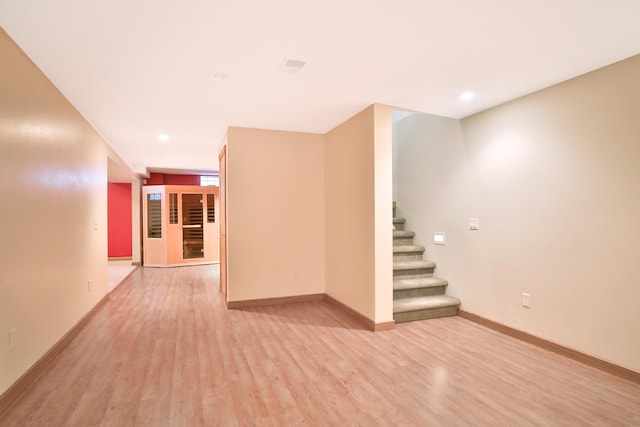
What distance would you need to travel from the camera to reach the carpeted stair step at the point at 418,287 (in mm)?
4047

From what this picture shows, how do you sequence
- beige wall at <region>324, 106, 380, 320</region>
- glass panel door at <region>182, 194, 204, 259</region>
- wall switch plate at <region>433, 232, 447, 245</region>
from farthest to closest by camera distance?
1. glass panel door at <region>182, 194, 204, 259</region>
2. wall switch plate at <region>433, 232, 447, 245</region>
3. beige wall at <region>324, 106, 380, 320</region>

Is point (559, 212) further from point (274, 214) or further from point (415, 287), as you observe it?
point (274, 214)

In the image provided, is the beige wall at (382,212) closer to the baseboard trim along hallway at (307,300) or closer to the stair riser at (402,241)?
the baseboard trim along hallway at (307,300)

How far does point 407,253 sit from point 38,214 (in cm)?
407

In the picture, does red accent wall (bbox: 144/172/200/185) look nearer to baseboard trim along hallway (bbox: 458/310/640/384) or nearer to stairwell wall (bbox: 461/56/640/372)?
stairwell wall (bbox: 461/56/640/372)

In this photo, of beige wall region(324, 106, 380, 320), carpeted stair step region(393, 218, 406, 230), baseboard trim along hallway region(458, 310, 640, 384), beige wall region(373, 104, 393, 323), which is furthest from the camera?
carpeted stair step region(393, 218, 406, 230)

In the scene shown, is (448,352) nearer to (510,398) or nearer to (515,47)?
(510,398)

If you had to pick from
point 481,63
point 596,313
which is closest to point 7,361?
point 481,63

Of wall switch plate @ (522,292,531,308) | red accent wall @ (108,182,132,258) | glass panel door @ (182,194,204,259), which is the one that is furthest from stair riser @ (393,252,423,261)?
red accent wall @ (108,182,132,258)

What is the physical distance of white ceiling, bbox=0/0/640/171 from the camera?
6.26ft

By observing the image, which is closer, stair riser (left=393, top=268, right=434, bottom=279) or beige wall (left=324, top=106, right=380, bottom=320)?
beige wall (left=324, top=106, right=380, bottom=320)

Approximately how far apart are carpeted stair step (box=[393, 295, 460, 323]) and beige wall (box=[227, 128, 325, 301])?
4.73 feet

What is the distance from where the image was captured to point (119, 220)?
355 inches

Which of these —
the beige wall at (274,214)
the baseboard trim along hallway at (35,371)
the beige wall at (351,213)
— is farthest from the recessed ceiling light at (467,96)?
the baseboard trim along hallway at (35,371)
